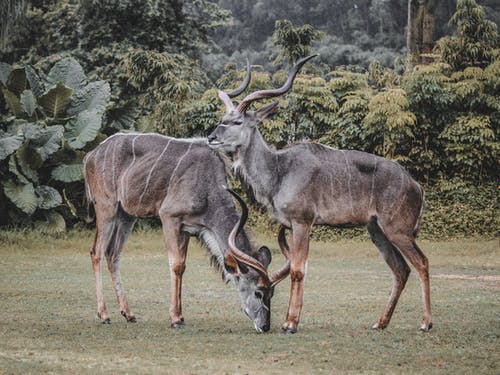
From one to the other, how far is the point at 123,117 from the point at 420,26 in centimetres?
1012

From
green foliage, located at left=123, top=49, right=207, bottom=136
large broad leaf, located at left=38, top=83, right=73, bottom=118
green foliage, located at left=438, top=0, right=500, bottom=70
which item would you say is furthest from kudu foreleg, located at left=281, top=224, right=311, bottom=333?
green foliage, located at left=438, top=0, right=500, bottom=70

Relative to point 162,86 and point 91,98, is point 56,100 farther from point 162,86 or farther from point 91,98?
point 162,86

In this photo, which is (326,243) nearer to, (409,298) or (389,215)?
(409,298)

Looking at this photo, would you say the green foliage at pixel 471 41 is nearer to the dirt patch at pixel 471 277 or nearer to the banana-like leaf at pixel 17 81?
the dirt patch at pixel 471 277

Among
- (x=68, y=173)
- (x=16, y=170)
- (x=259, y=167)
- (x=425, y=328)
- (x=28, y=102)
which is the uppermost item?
(x=259, y=167)

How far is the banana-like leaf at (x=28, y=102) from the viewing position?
21.3 metres

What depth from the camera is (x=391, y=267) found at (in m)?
9.75

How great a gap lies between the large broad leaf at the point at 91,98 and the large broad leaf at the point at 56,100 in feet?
1.26

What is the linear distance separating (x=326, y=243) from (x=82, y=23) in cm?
1215

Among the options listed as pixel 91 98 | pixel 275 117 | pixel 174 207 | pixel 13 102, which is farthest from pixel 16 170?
pixel 174 207

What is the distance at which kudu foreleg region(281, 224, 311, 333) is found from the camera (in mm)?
9312

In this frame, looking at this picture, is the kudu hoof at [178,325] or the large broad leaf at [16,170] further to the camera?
the large broad leaf at [16,170]

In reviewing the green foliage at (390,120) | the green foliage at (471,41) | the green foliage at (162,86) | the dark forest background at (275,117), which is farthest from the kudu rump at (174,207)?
the green foliage at (471,41)

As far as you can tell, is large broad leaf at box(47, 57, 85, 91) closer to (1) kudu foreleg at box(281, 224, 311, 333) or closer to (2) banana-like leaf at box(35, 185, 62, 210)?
(2) banana-like leaf at box(35, 185, 62, 210)
